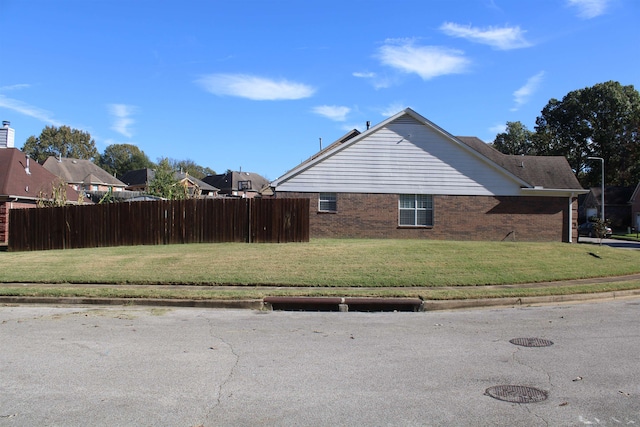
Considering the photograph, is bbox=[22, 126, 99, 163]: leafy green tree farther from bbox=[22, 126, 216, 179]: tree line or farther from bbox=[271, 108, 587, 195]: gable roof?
bbox=[271, 108, 587, 195]: gable roof

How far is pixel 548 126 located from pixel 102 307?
246 feet

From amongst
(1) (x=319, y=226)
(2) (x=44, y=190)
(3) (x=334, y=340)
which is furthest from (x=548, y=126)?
(3) (x=334, y=340)

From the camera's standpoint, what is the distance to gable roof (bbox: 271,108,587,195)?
23.8m

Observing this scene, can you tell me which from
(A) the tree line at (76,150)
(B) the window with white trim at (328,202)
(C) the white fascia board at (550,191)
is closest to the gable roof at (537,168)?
(C) the white fascia board at (550,191)

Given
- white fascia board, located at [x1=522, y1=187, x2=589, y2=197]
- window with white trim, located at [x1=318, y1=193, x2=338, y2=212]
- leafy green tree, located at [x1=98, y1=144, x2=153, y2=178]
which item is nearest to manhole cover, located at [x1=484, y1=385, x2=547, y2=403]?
window with white trim, located at [x1=318, y1=193, x2=338, y2=212]

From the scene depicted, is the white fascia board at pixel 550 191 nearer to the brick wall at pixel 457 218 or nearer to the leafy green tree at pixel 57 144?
the brick wall at pixel 457 218

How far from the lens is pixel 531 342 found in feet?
24.6

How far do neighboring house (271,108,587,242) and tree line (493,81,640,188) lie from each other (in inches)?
1894

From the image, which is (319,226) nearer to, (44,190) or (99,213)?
(99,213)

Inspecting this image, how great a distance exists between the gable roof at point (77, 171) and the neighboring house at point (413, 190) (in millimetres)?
56300

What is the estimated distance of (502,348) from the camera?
283 inches

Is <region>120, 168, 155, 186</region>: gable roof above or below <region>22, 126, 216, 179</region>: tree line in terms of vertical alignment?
below

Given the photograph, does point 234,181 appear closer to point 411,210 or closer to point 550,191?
point 411,210

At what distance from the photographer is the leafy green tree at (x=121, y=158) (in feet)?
401
